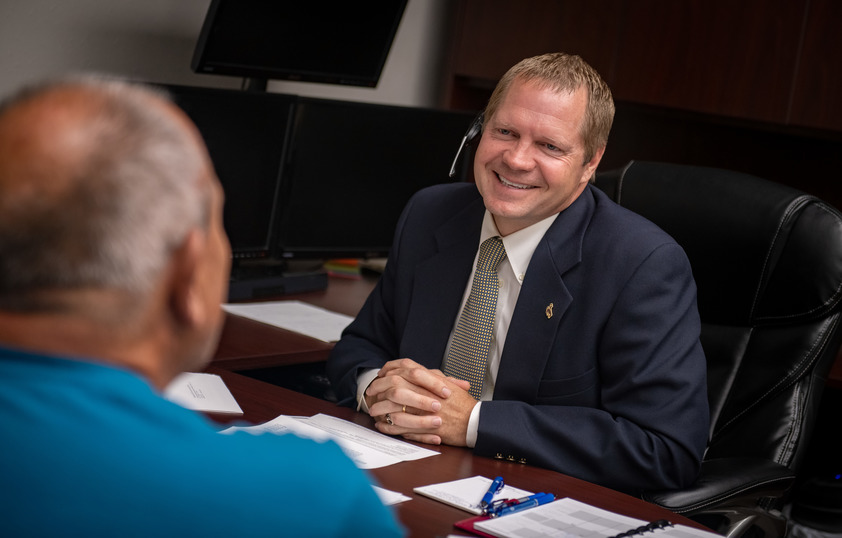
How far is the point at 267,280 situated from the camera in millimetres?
2814

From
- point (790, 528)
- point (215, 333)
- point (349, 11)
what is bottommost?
point (790, 528)

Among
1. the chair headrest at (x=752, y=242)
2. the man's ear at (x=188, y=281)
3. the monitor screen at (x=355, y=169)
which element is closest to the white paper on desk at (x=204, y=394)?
the man's ear at (x=188, y=281)

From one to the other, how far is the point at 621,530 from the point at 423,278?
0.82 m

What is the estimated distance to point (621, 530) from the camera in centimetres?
134

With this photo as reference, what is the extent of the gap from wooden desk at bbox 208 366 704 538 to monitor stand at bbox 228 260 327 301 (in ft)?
3.02

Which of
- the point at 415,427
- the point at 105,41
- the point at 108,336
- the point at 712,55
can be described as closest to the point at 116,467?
the point at 108,336

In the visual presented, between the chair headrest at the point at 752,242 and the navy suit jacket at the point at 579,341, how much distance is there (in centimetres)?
22

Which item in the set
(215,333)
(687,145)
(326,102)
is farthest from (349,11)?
(215,333)

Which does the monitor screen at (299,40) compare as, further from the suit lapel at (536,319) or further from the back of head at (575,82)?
the suit lapel at (536,319)

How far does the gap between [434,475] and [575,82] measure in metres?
0.83

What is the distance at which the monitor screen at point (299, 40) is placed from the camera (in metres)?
2.70

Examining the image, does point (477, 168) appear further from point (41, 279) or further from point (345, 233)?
A: point (41, 279)

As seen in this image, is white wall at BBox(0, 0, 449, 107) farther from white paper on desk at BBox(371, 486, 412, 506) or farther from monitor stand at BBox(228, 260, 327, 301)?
white paper on desk at BBox(371, 486, 412, 506)

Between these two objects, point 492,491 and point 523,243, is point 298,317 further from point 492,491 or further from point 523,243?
point 492,491
